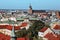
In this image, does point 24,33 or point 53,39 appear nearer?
point 53,39

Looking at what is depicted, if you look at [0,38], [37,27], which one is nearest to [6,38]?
[0,38]

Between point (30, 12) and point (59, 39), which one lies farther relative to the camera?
point (30, 12)

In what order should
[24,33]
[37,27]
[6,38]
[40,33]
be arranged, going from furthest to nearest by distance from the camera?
[37,27]
[40,33]
[24,33]
[6,38]

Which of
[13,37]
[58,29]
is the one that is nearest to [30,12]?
[58,29]

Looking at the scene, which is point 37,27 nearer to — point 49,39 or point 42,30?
point 42,30

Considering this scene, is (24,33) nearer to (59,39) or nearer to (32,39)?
(32,39)

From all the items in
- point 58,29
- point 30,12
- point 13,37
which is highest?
point 13,37

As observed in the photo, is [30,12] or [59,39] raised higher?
[59,39]

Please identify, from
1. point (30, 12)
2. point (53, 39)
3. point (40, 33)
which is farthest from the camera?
point (30, 12)

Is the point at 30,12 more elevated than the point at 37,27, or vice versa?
the point at 37,27
